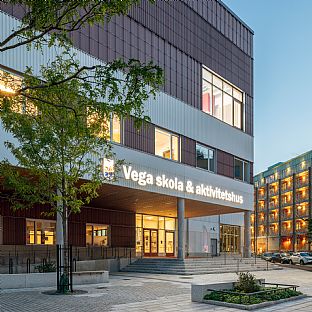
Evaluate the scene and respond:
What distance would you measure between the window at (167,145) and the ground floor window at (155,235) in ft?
37.5

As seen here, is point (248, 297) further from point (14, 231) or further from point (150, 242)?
point (150, 242)

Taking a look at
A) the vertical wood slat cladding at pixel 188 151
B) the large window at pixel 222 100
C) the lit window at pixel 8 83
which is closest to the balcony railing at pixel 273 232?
the large window at pixel 222 100

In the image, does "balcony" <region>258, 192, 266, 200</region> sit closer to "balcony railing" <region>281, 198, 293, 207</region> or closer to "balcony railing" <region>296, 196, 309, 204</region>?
"balcony railing" <region>281, 198, 293, 207</region>

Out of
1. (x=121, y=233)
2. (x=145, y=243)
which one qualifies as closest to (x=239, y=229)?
(x=145, y=243)

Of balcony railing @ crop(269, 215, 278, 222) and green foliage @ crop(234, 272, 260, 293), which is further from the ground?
green foliage @ crop(234, 272, 260, 293)

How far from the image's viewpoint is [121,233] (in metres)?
41.8

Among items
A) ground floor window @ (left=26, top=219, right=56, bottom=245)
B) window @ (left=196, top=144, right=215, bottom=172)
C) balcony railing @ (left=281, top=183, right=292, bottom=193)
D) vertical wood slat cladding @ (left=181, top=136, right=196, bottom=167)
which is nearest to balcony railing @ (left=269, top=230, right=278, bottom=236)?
balcony railing @ (left=281, top=183, right=292, bottom=193)

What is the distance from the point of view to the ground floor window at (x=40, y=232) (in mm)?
33219

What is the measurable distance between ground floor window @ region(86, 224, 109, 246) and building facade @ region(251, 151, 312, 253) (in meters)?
71.7

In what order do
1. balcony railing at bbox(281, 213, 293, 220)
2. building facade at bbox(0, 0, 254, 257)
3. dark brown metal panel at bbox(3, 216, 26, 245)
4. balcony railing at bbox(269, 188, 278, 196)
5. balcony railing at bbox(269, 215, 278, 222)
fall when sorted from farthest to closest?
1. balcony railing at bbox(269, 188, 278, 196)
2. balcony railing at bbox(269, 215, 278, 222)
3. balcony railing at bbox(281, 213, 293, 220)
4. dark brown metal panel at bbox(3, 216, 26, 245)
5. building facade at bbox(0, 0, 254, 257)

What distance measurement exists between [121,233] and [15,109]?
2373cm

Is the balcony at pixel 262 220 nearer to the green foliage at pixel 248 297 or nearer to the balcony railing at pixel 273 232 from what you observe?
the balcony railing at pixel 273 232

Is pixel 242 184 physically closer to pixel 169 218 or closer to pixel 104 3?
pixel 169 218

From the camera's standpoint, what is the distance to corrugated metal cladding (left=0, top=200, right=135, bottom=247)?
104 ft
